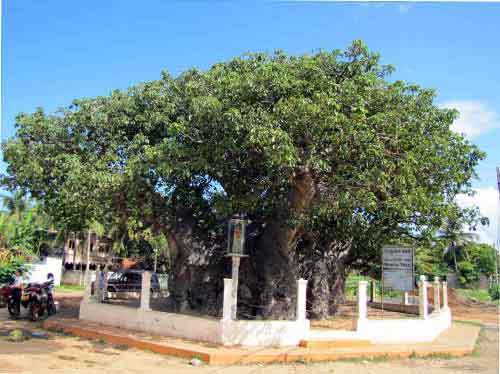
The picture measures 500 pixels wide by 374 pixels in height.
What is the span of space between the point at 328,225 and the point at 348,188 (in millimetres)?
3808

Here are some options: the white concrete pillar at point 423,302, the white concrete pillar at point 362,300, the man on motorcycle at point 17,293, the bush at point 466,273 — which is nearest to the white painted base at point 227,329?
the white concrete pillar at point 362,300

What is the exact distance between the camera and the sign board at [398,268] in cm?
1175

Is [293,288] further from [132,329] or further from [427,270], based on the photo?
[427,270]

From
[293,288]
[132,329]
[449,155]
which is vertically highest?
[449,155]

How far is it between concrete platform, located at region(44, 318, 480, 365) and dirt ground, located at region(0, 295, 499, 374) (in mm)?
198

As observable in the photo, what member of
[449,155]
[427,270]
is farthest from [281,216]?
[427,270]

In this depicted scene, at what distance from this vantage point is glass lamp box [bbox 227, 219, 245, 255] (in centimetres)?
1054

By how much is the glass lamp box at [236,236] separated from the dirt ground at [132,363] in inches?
101

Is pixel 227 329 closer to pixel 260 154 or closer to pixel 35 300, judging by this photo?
pixel 260 154

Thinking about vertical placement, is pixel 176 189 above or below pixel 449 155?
below

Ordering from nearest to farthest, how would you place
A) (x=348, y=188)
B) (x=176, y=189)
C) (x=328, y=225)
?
(x=348, y=188) → (x=176, y=189) → (x=328, y=225)

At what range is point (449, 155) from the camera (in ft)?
36.9

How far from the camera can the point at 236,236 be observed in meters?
10.6

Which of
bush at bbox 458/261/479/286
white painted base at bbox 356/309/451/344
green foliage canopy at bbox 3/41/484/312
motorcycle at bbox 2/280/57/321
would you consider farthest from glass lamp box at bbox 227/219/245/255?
bush at bbox 458/261/479/286
